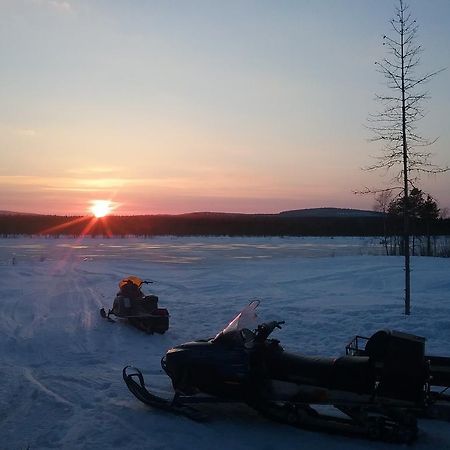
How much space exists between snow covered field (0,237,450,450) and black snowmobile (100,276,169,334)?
0.73ft

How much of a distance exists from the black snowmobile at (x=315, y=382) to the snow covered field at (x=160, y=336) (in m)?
0.17

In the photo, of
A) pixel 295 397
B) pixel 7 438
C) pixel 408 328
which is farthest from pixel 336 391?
pixel 408 328

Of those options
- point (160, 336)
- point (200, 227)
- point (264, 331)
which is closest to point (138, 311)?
point (160, 336)

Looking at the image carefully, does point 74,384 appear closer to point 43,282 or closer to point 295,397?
point 295,397

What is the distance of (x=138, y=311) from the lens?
40.3 ft

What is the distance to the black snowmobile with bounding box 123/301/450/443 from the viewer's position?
18.7ft

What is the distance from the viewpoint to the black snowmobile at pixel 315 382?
5.71 m

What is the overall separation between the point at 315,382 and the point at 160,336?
5.80 m

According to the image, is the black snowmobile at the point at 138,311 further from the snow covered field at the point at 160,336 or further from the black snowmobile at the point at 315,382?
the black snowmobile at the point at 315,382

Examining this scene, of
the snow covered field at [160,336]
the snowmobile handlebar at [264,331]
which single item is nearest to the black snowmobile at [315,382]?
the snowmobile handlebar at [264,331]

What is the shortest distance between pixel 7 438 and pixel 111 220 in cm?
11442

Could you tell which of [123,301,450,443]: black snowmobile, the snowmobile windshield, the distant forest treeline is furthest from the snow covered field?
the distant forest treeline

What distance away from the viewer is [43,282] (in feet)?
63.8

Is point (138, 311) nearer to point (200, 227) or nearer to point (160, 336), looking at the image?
point (160, 336)
